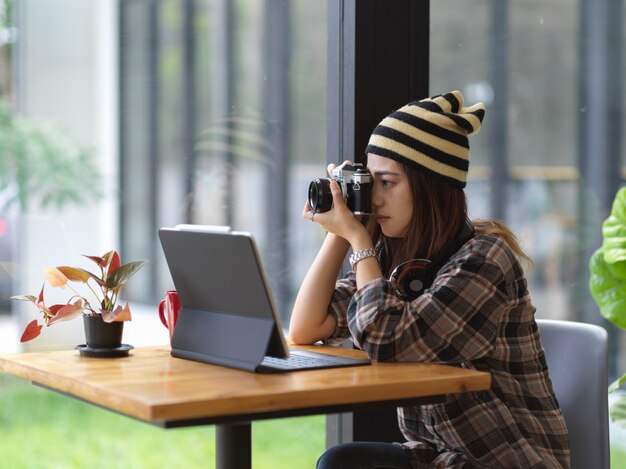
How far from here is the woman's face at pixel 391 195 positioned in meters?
2.02

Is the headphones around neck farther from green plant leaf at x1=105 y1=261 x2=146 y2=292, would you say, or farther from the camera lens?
green plant leaf at x1=105 y1=261 x2=146 y2=292

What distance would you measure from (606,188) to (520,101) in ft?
1.30

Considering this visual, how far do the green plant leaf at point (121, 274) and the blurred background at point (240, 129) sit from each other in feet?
1.72

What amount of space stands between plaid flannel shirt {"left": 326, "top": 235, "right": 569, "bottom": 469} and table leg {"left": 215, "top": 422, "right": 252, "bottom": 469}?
0.27m

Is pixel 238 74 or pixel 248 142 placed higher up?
pixel 238 74

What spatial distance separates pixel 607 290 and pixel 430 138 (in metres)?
1.22

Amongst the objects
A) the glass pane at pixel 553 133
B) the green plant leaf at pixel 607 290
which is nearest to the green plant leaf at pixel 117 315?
the glass pane at pixel 553 133

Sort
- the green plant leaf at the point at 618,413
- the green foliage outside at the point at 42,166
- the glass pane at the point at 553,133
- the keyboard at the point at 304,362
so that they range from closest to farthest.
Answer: the keyboard at the point at 304,362 < the green foliage outside at the point at 42,166 < the green plant leaf at the point at 618,413 < the glass pane at the point at 553,133

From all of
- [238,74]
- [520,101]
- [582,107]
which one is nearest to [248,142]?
[238,74]

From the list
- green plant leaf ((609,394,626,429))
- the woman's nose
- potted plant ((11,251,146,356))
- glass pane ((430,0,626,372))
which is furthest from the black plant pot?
green plant leaf ((609,394,626,429))

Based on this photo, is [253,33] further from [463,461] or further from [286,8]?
[463,461]

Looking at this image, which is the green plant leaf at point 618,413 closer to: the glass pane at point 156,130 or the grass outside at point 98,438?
the grass outside at point 98,438

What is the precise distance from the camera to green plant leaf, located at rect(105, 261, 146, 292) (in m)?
1.98

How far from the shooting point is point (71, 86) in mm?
2490
